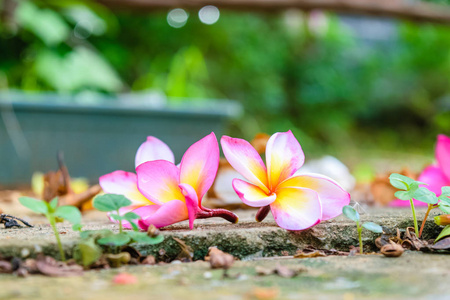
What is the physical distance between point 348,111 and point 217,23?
2.60m

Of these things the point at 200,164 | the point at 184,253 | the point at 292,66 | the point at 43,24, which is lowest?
the point at 184,253

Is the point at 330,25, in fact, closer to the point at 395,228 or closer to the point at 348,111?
the point at 348,111

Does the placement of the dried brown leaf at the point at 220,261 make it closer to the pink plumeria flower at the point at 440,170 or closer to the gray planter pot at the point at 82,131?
the pink plumeria flower at the point at 440,170

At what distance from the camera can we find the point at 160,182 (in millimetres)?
684

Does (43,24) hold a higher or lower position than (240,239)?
higher

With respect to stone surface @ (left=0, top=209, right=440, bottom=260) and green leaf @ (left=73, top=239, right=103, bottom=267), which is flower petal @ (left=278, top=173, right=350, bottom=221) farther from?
green leaf @ (left=73, top=239, right=103, bottom=267)

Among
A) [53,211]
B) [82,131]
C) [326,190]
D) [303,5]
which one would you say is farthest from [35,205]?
[303,5]

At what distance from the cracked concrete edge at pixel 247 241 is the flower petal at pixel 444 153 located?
159mm

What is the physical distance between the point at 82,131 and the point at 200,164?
6.78 ft

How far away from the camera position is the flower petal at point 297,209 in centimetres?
63

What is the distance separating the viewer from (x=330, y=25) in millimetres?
7781

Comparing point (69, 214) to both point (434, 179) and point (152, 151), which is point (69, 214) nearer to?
point (152, 151)

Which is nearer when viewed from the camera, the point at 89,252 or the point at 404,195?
the point at 89,252

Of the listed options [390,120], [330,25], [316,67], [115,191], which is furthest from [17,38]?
[390,120]
